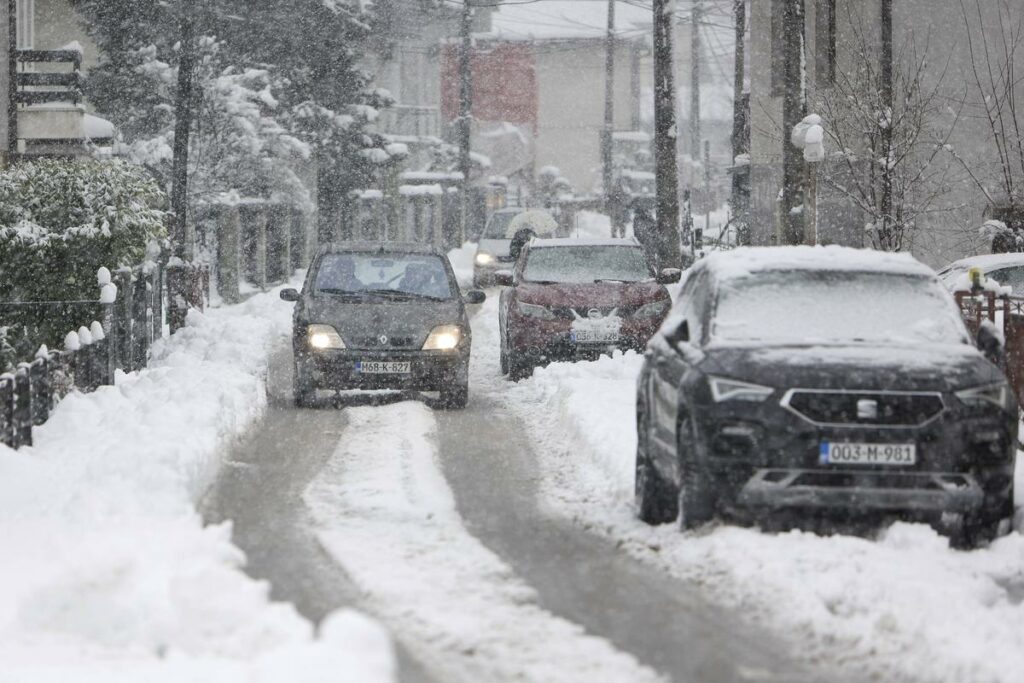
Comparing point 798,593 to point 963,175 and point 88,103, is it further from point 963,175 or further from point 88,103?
point 88,103

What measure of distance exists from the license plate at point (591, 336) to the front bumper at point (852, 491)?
937cm

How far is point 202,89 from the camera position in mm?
32594

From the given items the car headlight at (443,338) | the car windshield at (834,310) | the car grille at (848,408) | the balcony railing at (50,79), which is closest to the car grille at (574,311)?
the car headlight at (443,338)

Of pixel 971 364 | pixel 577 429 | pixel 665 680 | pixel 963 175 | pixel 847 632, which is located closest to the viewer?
pixel 665 680

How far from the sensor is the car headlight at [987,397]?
8.23m

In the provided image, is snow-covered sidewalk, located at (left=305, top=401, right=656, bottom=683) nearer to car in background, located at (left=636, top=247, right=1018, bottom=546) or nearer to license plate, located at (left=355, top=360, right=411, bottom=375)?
car in background, located at (left=636, top=247, right=1018, bottom=546)

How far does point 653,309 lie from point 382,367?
400cm

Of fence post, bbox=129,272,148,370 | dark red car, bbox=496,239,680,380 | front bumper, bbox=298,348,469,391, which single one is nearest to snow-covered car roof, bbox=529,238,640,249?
dark red car, bbox=496,239,680,380

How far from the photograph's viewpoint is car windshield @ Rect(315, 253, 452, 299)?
52.2ft

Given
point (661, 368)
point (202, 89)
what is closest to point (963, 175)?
point (202, 89)

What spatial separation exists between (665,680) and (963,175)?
2579cm

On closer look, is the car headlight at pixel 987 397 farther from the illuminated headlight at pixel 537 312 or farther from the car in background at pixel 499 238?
the car in background at pixel 499 238

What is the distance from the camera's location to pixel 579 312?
17.5 m

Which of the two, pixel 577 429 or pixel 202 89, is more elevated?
pixel 202 89
